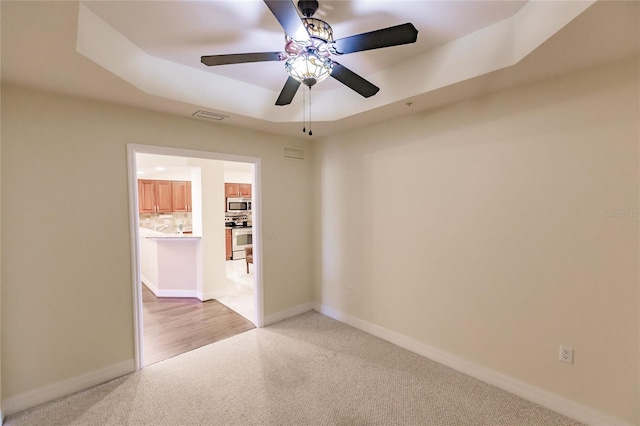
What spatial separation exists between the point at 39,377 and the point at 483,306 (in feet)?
12.3

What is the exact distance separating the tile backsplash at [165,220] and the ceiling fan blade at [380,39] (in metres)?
6.79

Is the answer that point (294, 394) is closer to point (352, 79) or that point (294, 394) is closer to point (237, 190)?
point (352, 79)

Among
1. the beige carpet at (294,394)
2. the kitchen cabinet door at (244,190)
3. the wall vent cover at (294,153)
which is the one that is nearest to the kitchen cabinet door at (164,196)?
the kitchen cabinet door at (244,190)

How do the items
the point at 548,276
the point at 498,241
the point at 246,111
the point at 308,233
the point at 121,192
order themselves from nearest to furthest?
1. the point at 548,276
2. the point at 498,241
3. the point at 121,192
4. the point at 246,111
5. the point at 308,233

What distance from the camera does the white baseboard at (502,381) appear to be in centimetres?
200

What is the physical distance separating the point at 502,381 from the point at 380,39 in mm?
2803

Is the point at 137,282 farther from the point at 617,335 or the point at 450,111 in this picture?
the point at 617,335

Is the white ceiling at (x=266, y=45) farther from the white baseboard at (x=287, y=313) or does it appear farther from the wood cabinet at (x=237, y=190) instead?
the wood cabinet at (x=237, y=190)

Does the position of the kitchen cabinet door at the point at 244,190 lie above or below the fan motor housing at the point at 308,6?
below

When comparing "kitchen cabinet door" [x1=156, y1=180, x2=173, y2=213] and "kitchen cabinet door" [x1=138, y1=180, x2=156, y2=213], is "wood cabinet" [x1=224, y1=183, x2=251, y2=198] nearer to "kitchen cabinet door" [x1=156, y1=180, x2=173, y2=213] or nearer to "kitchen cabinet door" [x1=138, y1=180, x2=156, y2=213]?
"kitchen cabinet door" [x1=156, y1=180, x2=173, y2=213]

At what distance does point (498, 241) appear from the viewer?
243cm

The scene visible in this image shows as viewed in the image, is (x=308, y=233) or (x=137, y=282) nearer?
(x=137, y=282)

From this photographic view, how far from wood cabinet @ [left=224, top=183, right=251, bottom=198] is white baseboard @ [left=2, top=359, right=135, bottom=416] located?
5.95m

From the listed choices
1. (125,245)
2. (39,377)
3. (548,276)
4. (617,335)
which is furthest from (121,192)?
(617,335)
